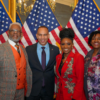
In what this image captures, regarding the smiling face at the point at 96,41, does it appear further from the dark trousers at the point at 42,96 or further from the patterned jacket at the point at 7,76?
the patterned jacket at the point at 7,76

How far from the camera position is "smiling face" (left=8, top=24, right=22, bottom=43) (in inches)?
80.2

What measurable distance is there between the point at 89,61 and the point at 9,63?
4.60 ft

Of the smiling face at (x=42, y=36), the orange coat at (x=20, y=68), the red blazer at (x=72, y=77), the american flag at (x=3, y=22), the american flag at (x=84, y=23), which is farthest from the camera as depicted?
the american flag at (x=84, y=23)

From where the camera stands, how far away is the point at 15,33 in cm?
207

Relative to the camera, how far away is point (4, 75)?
1774mm

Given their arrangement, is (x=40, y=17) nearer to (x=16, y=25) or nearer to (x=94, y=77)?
(x=16, y=25)

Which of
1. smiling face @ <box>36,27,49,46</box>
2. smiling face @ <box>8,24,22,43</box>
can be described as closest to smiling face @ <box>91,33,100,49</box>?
smiling face @ <box>36,27,49,46</box>

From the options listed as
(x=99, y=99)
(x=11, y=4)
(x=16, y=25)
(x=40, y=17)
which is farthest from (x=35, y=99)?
(x=11, y=4)

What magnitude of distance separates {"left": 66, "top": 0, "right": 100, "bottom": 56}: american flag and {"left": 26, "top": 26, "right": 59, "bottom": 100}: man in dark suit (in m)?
1.31

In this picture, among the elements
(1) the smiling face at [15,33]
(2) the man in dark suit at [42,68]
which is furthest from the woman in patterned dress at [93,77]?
(1) the smiling face at [15,33]

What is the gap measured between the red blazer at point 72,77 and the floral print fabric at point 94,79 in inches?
8.6

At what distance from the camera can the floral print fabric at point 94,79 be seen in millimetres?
1877

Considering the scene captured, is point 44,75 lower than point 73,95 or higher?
higher

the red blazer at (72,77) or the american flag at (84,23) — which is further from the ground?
the american flag at (84,23)
